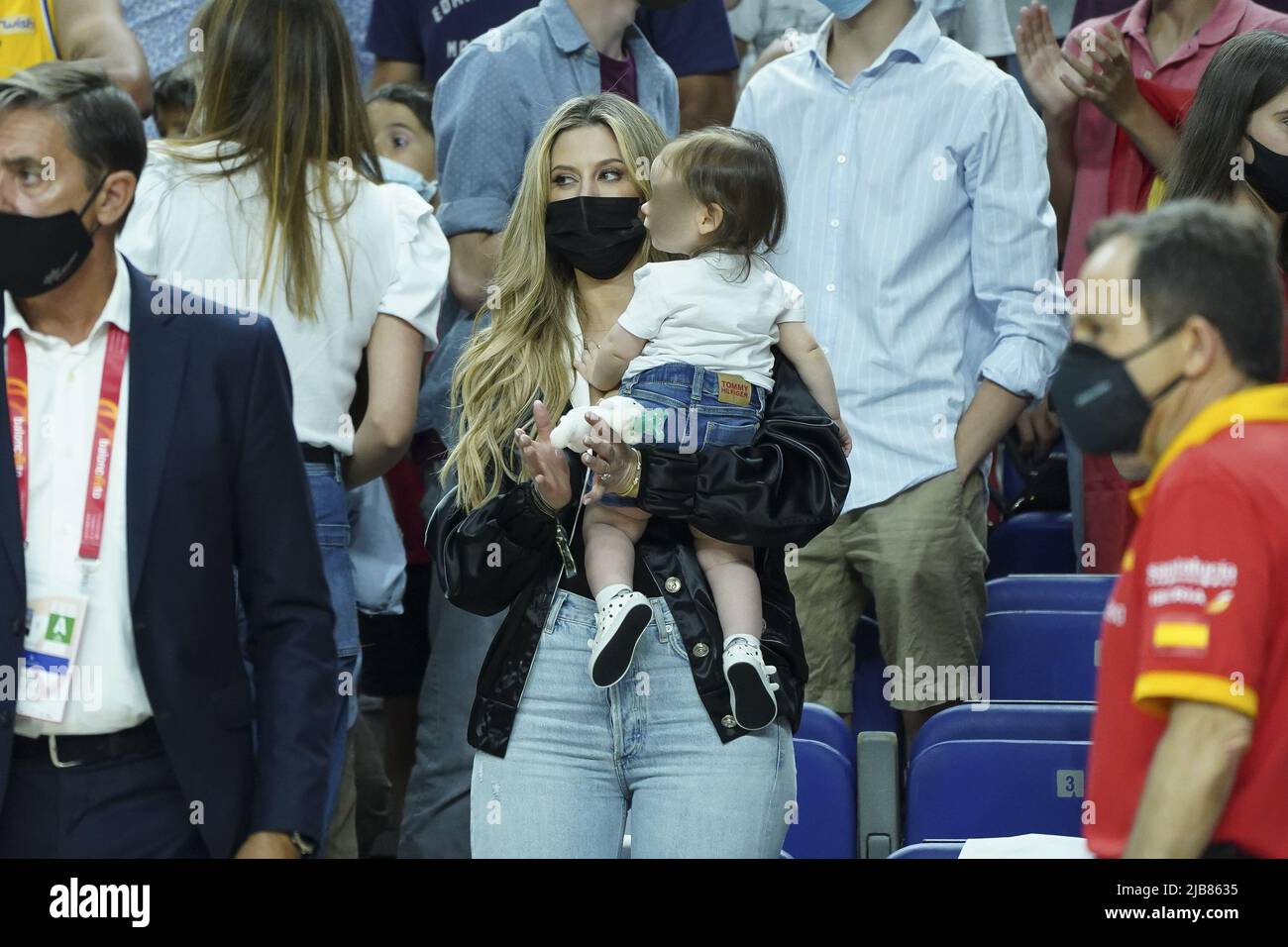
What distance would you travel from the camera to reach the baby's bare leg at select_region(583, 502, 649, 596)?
8.98ft

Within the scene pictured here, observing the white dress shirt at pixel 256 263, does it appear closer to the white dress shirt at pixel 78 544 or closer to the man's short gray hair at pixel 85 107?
the man's short gray hair at pixel 85 107

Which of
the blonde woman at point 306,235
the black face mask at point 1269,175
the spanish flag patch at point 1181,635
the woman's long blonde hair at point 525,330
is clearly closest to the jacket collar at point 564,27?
the blonde woman at point 306,235

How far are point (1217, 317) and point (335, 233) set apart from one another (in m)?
1.97

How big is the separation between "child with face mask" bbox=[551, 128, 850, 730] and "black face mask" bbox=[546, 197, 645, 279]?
0.06 metres

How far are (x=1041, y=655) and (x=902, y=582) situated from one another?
400 millimetres

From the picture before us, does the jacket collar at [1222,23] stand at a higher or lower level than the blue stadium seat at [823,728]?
higher

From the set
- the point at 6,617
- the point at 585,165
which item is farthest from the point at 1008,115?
the point at 6,617

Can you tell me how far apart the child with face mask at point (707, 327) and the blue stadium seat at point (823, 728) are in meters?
0.70

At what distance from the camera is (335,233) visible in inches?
134

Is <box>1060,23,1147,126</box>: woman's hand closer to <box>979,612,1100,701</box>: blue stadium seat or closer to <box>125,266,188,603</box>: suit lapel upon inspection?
<box>979,612,1100,701</box>: blue stadium seat

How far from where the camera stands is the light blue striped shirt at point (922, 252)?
3900 millimetres
